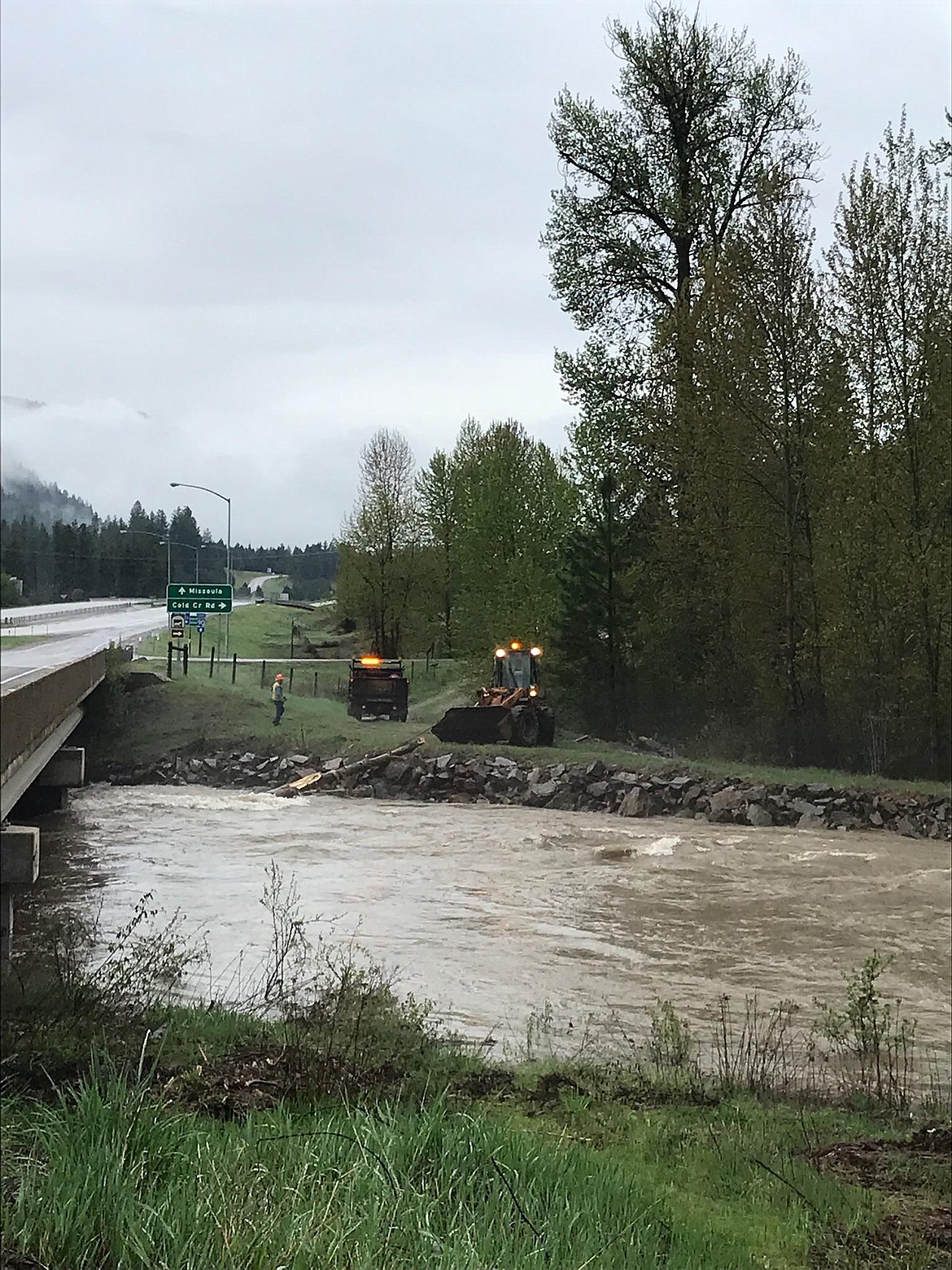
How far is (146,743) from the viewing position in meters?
12.7

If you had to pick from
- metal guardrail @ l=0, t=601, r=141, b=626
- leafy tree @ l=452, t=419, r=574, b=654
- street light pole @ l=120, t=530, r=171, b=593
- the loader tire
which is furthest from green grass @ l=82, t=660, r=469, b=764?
metal guardrail @ l=0, t=601, r=141, b=626

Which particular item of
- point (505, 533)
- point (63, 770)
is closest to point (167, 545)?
point (63, 770)

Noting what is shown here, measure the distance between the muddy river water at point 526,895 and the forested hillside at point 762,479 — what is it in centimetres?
186

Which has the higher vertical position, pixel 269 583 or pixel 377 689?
pixel 269 583

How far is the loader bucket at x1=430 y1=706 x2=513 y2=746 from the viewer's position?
44.4 ft

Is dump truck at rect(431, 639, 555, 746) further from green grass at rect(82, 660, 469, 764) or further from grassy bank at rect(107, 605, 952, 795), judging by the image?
green grass at rect(82, 660, 469, 764)

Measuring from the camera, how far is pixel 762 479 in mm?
16516

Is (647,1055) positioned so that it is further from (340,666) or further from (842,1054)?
(340,666)

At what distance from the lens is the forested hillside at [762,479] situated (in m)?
14.9

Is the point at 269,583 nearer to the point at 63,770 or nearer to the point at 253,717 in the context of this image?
the point at 253,717

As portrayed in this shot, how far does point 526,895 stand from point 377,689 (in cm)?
267

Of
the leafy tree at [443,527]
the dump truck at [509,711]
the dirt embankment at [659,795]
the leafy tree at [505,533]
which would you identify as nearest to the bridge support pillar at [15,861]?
the leafy tree at [443,527]

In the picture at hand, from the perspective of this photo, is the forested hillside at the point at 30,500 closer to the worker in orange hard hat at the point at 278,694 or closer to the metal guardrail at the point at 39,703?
the metal guardrail at the point at 39,703

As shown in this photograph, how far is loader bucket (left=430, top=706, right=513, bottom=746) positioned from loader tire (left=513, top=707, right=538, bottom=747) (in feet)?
0.27
